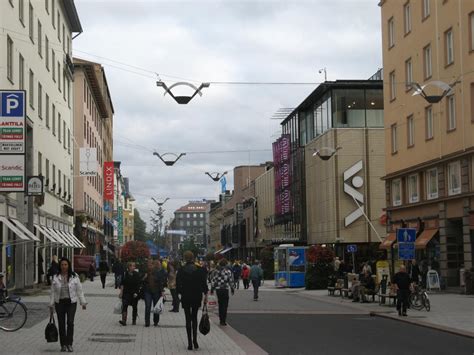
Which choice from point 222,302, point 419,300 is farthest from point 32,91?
point 222,302

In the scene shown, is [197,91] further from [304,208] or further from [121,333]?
[304,208]

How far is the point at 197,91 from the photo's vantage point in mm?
24375

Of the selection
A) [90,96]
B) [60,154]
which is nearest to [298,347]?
[60,154]

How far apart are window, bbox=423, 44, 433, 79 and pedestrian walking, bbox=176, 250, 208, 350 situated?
27.5 m

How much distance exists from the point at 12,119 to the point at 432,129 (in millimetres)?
21557

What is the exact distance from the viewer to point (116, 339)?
54.0 feet

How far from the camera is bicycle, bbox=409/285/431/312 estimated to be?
26422mm

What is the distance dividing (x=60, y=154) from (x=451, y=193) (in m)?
25.9

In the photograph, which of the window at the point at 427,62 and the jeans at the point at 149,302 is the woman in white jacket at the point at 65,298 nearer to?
the jeans at the point at 149,302

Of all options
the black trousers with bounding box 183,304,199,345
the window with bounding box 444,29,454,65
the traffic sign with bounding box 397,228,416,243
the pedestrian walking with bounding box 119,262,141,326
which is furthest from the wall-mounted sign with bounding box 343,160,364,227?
the black trousers with bounding box 183,304,199,345

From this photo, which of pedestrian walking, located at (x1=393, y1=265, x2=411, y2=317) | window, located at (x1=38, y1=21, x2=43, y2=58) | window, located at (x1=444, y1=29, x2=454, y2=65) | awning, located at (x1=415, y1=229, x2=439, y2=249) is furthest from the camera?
window, located at (x1=38, y1=21, x2=43, y2=58)

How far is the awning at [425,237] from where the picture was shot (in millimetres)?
38875

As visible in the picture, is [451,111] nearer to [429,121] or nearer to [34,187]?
[429,121]

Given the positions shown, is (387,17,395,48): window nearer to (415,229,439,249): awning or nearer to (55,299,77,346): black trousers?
(415,229,439,249): awning
